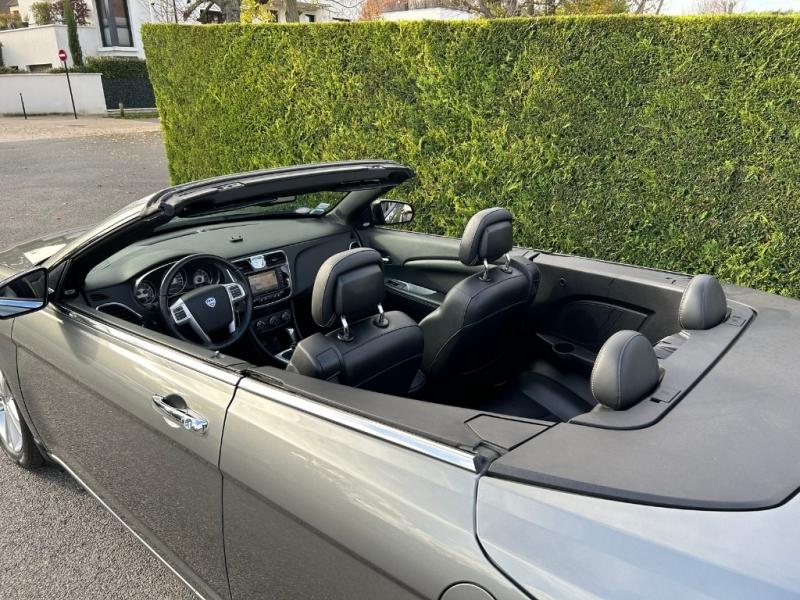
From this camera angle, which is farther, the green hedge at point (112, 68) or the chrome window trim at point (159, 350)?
the green hedge at point (112, 68)

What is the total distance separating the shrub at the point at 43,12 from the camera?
112 ft

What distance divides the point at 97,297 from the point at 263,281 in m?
0.90

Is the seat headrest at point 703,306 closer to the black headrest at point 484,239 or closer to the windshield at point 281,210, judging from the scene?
the black headrest at point 484,239

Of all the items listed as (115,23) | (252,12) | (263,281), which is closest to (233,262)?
(263,281)

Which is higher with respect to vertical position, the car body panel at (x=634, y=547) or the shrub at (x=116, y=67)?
the car body panel at (x=634, y=547)

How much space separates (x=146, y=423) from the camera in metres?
2.03

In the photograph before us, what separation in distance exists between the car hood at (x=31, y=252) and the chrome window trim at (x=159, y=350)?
70 centimetres

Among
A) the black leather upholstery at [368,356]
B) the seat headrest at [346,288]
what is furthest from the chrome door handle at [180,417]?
the seat headrest at [346,288]

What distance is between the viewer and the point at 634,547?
1.08 m

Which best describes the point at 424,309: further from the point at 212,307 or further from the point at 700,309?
the point at 700,309

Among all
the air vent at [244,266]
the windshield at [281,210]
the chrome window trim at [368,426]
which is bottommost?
the air vent at [244,266]

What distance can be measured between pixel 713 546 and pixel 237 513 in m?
1.23

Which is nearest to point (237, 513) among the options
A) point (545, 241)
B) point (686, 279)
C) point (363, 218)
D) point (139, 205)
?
point (139, 205)

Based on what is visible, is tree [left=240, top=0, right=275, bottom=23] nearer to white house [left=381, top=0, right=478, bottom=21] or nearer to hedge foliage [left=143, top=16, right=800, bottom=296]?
hedge foliage [left=143, top=16, right=800, bottom=296]
